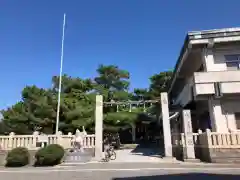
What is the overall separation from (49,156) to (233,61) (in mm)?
13979

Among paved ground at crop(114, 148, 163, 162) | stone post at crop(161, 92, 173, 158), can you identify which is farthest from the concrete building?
paved ground at crop(114, 148, 163, 162)

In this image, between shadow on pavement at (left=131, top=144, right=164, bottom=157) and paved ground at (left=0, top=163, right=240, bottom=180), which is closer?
paved ground at (left=0, top=163, right=240, bottom=180)

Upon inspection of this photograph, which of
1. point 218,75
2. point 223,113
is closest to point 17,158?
point 223,113

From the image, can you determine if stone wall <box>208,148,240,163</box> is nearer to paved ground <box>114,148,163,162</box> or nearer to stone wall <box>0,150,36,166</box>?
paved ground <box>114,148,163,162</box>

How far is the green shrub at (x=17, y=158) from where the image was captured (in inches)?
568

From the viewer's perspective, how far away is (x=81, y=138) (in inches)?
632

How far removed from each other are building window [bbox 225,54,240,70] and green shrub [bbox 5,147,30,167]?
15016 millimetres

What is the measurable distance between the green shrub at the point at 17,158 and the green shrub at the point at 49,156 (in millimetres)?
783

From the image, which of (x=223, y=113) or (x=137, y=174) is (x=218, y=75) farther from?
(x=137, y=174)

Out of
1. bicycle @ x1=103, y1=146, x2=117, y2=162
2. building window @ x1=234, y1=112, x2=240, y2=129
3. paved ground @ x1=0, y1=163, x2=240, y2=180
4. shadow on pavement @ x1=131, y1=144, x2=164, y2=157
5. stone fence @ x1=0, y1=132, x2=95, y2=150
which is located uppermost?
building window @ x1=234, y1=112, x2=240, y2=129

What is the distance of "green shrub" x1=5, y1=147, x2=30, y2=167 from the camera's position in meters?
14.4

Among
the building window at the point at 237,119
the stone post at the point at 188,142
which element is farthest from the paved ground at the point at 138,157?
the building window at the point at 237,119

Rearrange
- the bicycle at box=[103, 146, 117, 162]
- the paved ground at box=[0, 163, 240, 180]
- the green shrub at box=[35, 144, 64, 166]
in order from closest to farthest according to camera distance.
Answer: the paved ground at box=[0, 163, 240, 180]
the green shrub at box=[35, 144, 64, 166]
the bicycle at box=[103, 146, 117, 162]

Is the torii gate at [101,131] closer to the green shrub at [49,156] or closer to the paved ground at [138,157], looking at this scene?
the paved ground at [138,157]
